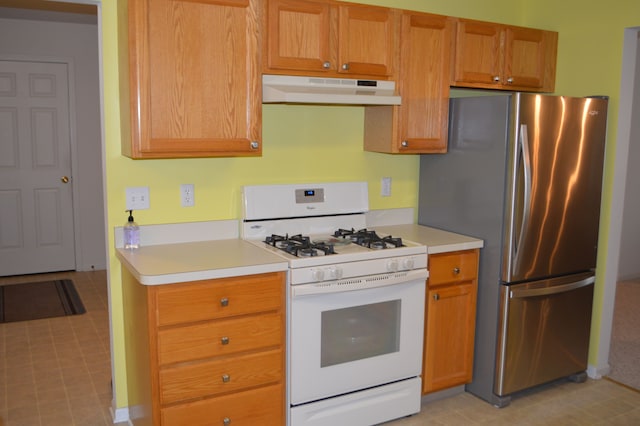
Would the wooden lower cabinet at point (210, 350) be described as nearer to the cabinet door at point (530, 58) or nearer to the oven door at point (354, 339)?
the oven door at point (354, 339)

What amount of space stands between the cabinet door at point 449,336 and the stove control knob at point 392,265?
0.33m

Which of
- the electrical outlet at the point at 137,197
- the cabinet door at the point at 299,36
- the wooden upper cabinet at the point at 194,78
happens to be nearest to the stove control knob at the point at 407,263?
the wooden upper cabinet at the point at 194,78

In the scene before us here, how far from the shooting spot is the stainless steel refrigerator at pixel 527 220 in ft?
9.78

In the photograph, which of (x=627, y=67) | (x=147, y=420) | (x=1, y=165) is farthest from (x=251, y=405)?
(x=1, y=165)

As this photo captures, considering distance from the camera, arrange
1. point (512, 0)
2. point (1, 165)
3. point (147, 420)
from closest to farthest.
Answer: point (147, 420)
point (512, 0)
point (1, 165)

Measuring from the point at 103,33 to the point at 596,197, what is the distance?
108 inches

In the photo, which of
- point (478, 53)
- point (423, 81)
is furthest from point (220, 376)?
point (478, 53)

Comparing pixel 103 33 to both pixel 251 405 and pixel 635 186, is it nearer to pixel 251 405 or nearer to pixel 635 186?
pixel 251 405

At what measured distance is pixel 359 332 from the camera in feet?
9.16

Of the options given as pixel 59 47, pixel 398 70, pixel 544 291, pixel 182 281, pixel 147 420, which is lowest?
pixel 147 420

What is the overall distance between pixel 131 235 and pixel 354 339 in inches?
46.7

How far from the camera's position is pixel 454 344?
316 cm

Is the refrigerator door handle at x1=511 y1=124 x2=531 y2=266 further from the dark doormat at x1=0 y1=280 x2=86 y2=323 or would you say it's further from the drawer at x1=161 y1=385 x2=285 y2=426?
the dark doormat at x1=0 y1=280 x2=86 y2=323

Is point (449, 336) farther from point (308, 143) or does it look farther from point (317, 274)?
point (308, 143)
